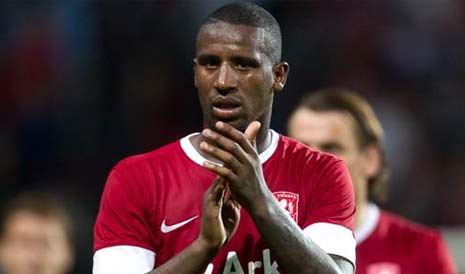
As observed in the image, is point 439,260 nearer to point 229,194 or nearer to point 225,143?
point 229,194

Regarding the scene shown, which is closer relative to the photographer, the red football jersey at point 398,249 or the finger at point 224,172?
the finger at point 224,172

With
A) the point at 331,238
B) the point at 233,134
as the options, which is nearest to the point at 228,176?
the point at 233,134

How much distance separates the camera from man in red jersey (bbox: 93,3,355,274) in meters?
3.32

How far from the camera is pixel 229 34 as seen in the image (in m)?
3.46

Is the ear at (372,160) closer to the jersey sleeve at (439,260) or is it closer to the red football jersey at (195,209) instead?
the jersey sleeve at (439,260)

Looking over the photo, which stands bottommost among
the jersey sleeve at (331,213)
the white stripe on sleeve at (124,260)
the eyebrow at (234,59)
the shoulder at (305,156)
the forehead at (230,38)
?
the white stripe on sleeve at (124,260)

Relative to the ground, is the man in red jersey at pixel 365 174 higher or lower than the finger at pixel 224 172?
lower

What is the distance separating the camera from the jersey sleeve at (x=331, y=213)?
3553mm

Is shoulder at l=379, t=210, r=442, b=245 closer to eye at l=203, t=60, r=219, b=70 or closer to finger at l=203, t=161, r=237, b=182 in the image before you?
eye at l=203, t=60, r=219, b=70

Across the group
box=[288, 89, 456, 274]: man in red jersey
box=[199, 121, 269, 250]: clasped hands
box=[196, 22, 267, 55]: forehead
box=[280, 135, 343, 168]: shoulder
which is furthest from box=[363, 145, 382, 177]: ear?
box=[199, 121, 269, 250]: clasped hands

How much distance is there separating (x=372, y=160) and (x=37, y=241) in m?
1.71

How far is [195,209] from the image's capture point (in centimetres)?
358

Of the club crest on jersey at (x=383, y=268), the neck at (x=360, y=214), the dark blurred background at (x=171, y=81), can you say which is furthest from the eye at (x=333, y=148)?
the dark blurred background at (x=171, y=81)

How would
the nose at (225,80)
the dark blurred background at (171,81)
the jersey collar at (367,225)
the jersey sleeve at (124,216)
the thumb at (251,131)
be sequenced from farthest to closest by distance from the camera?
the dark blurred background at (171,81) → the jersey collar at (367,225) → the jersey sleeve at (124,216) → the nose at (225,80) → the thumb at (251,131)
